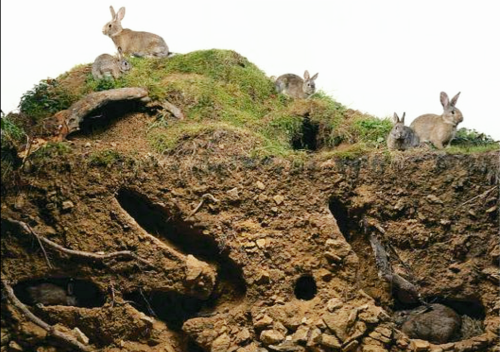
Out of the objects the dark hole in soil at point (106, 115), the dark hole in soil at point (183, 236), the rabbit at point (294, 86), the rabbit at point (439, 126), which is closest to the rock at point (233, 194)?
the dark hole in soil at point (183, 236)

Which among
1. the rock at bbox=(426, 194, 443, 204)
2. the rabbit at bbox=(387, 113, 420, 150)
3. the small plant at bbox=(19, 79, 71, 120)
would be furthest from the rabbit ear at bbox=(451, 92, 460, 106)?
the small plant at bbox=(19, 79, 71, 120)

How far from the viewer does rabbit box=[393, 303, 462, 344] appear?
892 centimetres

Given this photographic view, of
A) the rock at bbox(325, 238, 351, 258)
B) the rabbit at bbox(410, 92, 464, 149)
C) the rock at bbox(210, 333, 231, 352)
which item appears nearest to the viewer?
the rock at bbox(210, 333, 231, 352)

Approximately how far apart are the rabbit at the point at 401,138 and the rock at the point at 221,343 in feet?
12.2

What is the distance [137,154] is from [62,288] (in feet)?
6.54

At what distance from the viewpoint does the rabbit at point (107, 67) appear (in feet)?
37.3

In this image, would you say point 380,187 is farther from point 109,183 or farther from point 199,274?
point 109,183

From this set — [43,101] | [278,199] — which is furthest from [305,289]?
[43,101]

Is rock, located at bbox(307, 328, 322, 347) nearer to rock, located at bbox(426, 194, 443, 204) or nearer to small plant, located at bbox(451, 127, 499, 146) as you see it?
rock, located at bbox(426, 194, 443, 204)

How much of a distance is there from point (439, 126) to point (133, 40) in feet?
19.7

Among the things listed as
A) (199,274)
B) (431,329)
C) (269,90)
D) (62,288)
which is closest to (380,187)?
(431,329)

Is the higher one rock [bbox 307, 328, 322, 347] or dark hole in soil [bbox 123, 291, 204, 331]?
rock [bbox 307, 328, 322, 347]

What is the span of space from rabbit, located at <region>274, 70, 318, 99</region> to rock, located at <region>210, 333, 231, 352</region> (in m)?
5.31

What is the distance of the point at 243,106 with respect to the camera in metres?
11.6
